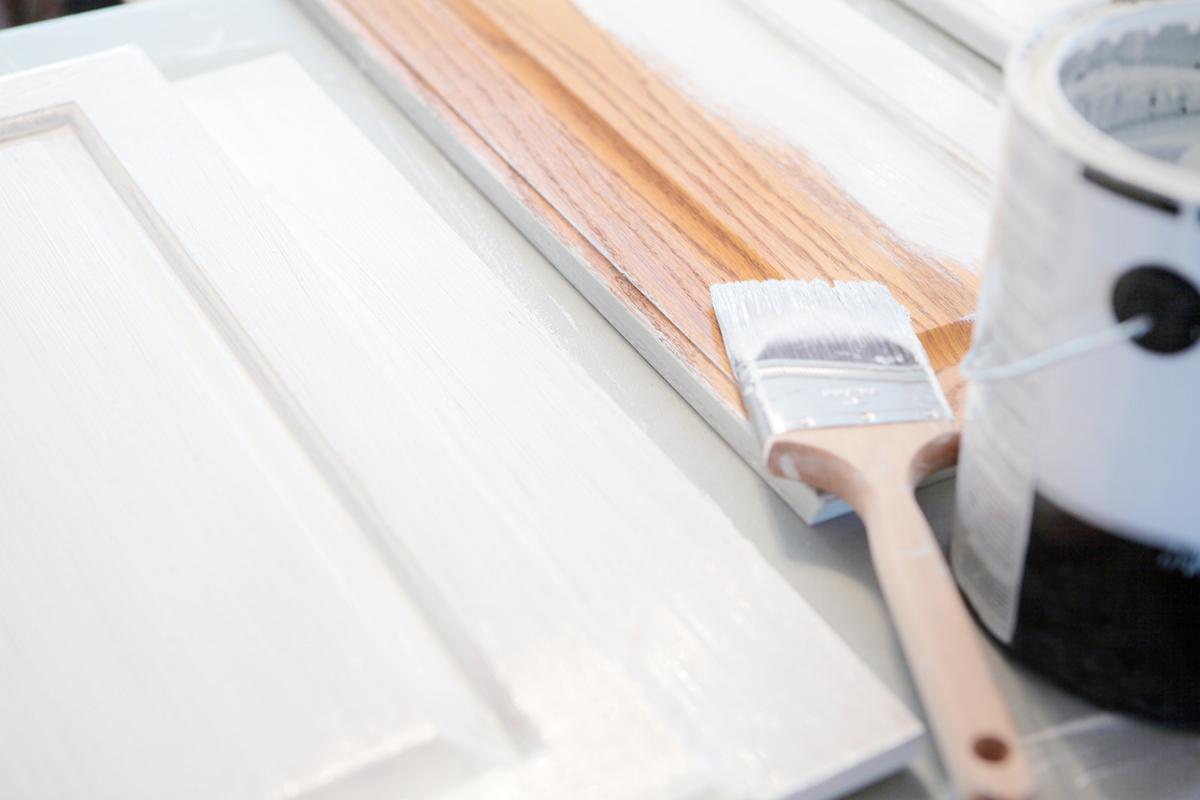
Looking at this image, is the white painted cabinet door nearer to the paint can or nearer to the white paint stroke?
the paint can

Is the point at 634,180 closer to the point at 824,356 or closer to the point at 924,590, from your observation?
the point at 824,356

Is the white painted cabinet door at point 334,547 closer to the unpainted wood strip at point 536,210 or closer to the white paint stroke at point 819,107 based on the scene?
the unpainted wood strip at point 536,210

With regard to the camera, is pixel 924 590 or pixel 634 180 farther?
pixel 634 180

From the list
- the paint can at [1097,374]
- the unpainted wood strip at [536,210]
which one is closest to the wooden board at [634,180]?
the unpainted wood strip at [536,210]

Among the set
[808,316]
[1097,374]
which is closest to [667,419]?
[808,316]

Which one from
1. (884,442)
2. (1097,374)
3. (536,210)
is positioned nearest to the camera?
(1097,374)

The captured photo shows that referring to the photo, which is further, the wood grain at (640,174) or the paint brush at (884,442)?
the wood grain at (640,174)

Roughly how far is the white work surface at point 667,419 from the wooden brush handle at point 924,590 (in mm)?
37

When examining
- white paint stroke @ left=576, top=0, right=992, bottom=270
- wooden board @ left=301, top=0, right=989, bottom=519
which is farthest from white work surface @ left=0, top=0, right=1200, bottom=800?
white paint stroke @ left=576, top=0, right=992, bottom=270

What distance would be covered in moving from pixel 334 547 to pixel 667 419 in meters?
0.18

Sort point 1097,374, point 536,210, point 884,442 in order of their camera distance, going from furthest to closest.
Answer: point 536,210
point 884,442
point 1097,374

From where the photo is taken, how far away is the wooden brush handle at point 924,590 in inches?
12.5

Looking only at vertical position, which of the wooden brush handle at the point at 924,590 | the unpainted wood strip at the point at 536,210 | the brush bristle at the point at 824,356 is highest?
the unpainted wood strip at the point at 536,210

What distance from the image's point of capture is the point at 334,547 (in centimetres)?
39
